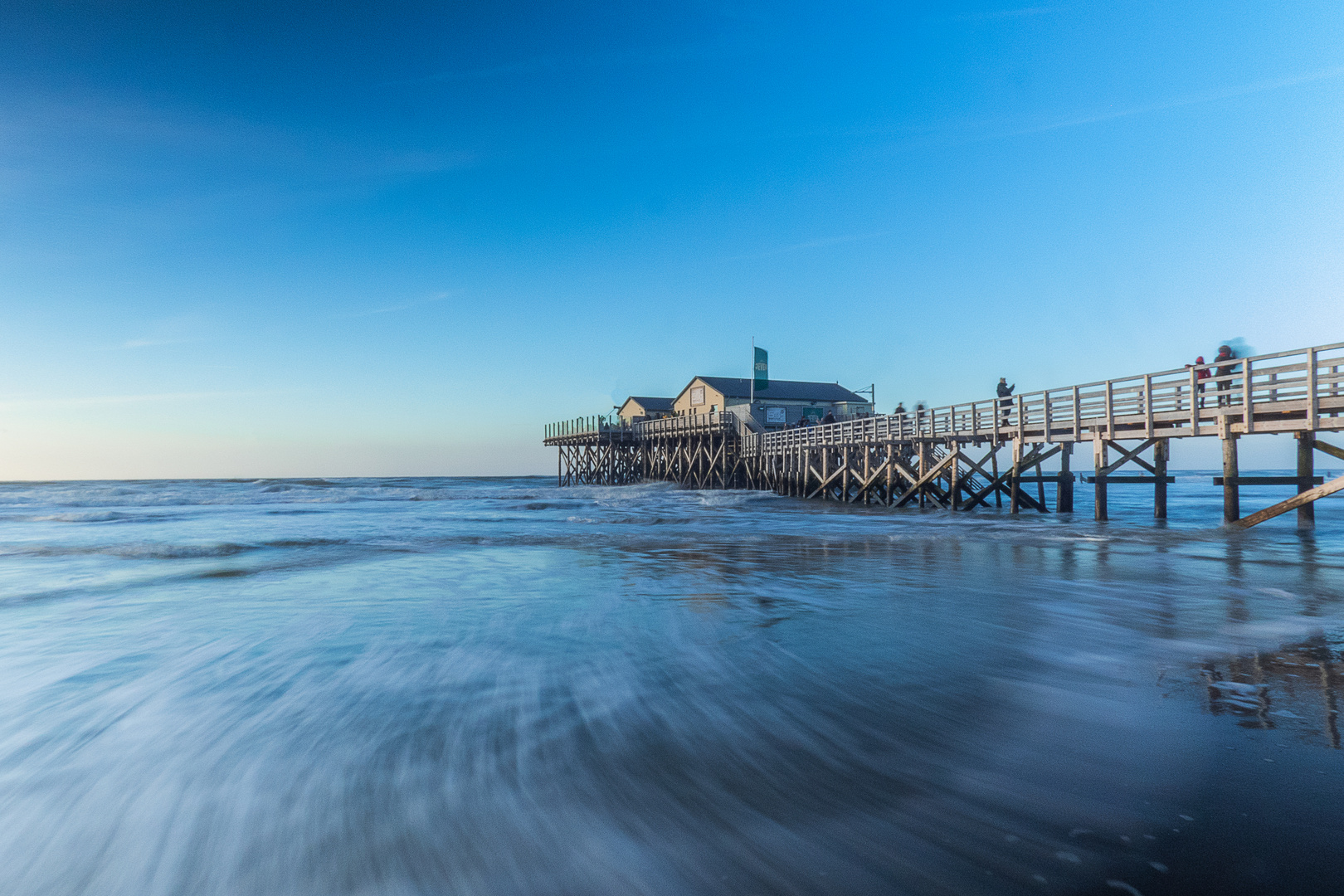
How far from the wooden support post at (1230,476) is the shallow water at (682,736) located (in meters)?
5.39

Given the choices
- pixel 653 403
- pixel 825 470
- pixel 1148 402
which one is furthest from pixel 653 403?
pixel 1148 402

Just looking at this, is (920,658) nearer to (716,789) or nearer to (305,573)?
(716,789)

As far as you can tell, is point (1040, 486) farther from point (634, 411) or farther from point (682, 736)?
point (634, 411)

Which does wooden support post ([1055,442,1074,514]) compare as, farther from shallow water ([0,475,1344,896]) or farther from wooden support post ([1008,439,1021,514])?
shallow water ([0,475,1344,896])

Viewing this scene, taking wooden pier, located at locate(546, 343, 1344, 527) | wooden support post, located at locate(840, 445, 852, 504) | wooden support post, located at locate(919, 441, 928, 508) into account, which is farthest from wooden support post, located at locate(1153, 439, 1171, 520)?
wooden support post, located at locate(840, 445, 852, 504)

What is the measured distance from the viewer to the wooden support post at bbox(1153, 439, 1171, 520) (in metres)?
17.9

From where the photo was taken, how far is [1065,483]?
65.9 feet

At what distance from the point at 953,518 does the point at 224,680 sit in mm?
18374

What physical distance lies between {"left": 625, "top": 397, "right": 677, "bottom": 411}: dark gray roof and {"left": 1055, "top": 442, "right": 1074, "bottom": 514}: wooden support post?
36401 millimetres

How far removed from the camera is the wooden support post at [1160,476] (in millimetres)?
17938

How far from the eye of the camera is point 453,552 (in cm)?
1327

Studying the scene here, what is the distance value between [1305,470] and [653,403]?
44264mm

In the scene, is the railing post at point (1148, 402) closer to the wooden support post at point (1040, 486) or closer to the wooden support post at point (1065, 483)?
the wooden support post at point (1065, 483)

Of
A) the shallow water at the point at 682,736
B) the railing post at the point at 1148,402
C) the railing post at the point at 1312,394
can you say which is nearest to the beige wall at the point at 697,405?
the railing post at the point at 1148,402
